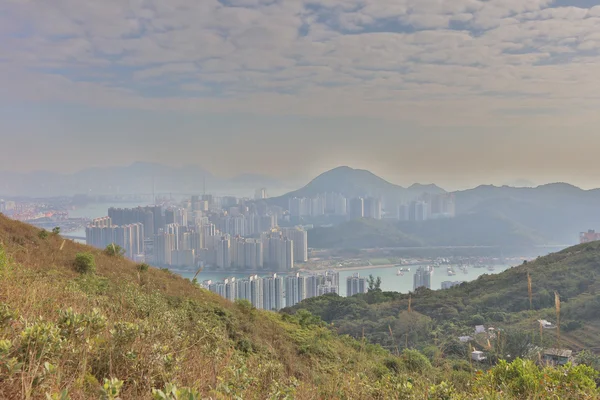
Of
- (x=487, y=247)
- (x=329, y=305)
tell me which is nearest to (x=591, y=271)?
(x=329, y=305)

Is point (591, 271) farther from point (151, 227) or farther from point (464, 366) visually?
point (151, 227)

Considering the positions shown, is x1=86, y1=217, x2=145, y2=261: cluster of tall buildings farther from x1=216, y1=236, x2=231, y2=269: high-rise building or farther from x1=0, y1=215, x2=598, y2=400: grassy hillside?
x1=0, y1=215, x2=598, y2=400: grassy hillside

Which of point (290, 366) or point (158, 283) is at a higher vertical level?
point (158, 283)

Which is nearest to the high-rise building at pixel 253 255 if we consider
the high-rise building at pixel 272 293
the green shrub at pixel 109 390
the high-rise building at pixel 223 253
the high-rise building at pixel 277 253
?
the high-rise building at pixel 277 253

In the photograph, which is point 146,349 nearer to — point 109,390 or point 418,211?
point 109,390

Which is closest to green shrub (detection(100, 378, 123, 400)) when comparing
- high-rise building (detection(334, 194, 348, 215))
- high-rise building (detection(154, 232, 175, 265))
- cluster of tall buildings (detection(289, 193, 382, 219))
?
high-rise building (detection(154, 232, 175, 265))

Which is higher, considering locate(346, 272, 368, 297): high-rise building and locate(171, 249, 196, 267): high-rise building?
locate(171, 249, 196, 267): high-rise building

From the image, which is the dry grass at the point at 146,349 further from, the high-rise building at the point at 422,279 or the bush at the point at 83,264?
the high-rise building at the point at 422,279
